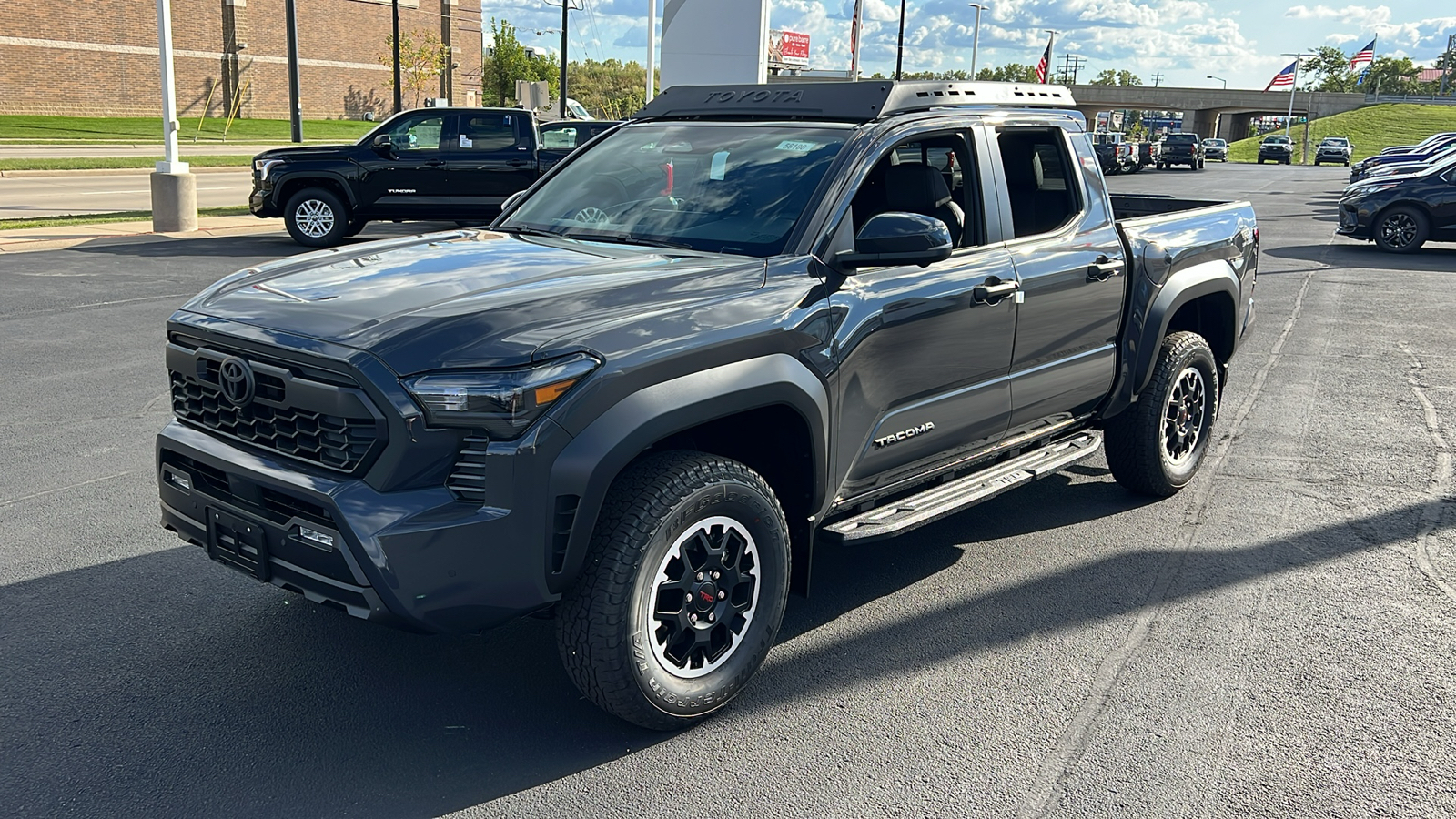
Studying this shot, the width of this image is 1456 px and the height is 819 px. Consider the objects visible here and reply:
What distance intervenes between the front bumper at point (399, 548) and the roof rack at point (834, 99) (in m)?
2.12

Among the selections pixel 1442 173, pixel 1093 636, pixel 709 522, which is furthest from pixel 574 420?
pixel 1442 173

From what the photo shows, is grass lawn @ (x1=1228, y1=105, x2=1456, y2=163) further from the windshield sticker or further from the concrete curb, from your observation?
the windshield sticker

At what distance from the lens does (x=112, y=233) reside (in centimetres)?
1661

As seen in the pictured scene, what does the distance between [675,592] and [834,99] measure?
215 cm

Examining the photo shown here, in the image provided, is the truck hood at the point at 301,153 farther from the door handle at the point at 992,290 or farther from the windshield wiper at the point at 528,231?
the door handle at the point at 992,290

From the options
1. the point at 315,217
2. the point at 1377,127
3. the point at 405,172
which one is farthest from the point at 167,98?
the point at 1377,127

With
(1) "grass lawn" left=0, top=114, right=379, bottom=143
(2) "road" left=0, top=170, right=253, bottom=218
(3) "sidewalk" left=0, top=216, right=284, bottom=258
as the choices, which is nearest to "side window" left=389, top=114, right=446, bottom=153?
(3) "sidewalk" left=0, top=216, right=284, bottom=258

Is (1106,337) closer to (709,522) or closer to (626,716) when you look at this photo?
(709,522)

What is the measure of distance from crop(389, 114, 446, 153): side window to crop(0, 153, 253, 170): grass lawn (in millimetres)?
10484

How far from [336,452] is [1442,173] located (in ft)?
67.1

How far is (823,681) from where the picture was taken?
13.4 feet

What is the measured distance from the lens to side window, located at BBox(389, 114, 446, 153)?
17.0 metres

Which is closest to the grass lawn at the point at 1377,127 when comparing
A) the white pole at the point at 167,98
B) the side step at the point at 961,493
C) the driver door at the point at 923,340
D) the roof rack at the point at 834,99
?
the white pole at the point at 167,98

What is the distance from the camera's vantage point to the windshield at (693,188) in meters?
4.32
